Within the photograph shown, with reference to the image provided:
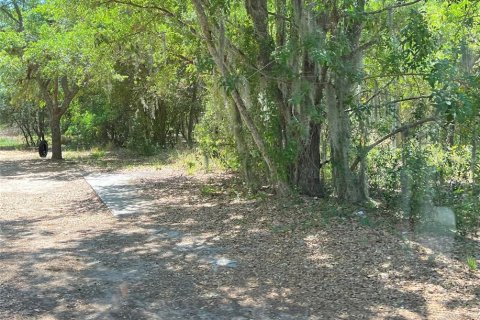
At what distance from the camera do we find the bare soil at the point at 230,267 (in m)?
4.75

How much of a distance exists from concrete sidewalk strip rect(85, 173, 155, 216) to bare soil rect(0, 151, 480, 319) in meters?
0.59

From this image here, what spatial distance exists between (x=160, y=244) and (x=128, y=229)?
130 centimetres

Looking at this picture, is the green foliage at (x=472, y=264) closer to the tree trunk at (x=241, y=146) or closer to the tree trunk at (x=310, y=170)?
the tree trunk at (x=310, y=170)

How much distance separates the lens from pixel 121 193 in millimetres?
12656

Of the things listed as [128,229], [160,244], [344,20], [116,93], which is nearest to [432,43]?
[344,20]

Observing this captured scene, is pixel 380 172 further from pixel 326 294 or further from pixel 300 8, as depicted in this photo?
pixel 326 294

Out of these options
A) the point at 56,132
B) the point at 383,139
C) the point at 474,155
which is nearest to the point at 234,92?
the point at 383,139

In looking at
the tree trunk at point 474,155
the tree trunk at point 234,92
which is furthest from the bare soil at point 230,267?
the tree trunk at point 474,155

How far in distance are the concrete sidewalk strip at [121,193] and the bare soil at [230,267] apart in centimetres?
59

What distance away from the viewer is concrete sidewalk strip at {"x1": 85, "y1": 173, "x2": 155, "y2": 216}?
10.4 metres

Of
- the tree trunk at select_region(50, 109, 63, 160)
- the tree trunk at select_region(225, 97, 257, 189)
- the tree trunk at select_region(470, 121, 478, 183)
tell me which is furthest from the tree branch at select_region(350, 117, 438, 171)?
the tree trunk at select_region(50, 109, 63, 160)

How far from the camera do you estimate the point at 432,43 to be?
760cm

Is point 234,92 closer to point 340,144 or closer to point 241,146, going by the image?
point 241,146

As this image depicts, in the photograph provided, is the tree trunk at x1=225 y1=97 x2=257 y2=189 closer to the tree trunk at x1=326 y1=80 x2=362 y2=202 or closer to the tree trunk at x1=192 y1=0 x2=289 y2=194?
the tree trunk at x1=192 y1=0 x2=289 y2=194
